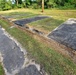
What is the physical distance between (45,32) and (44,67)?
19.0ft

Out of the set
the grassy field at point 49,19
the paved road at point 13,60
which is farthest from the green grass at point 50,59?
the grassy field at point 49,19

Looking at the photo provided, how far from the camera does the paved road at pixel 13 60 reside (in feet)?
27.9

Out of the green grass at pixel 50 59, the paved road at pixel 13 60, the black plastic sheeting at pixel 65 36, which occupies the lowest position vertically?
the paved road at pixel 13 60

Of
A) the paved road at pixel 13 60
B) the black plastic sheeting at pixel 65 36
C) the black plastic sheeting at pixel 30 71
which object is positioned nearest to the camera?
the black plastic sheeting at pixel 30 71

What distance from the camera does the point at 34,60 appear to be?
9.32 metres

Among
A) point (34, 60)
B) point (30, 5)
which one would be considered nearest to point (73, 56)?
point (34, 60)

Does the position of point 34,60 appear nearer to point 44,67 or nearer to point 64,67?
point 44,67

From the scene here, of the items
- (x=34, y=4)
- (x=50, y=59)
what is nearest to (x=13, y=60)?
(x=50, y=59)

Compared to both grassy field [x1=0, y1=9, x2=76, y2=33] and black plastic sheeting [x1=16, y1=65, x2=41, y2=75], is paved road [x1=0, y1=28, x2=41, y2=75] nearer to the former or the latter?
black plastic sheeting [x1=16, y1=65, x2=41, y2=75]

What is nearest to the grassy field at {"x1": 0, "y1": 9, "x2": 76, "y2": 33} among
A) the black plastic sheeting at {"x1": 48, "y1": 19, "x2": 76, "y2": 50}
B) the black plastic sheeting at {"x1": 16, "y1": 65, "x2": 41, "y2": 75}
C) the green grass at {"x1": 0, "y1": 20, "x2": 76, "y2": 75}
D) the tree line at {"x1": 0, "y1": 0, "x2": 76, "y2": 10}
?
the black plastic sheeting at {"x1": 48, "y1": 19, "x2": 76, "y2": 50}

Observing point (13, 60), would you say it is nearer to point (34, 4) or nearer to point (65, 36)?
point (65, 36)

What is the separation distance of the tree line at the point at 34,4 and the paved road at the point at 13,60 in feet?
96.5

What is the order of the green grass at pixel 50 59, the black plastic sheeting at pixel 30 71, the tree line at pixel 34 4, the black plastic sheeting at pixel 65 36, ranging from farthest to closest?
the tree line at pixel 34 4, the black plastic sheeting at pixel 65 36, the black plastic sheeting at pixel 30 71, the green grass at pixel 50 59

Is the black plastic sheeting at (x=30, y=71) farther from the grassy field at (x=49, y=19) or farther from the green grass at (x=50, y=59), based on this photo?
the grassy field at (x=49, y=19)
